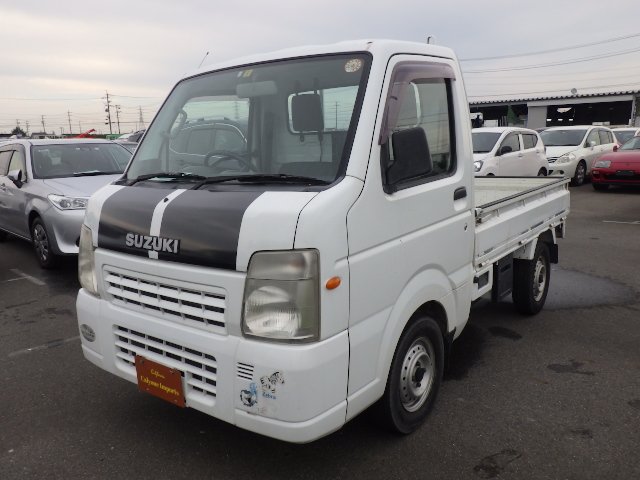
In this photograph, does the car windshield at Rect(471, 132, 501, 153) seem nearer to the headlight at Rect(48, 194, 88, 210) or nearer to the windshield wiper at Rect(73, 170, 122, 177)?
the windshield wiper at Rect(73, 170, 122, 177)

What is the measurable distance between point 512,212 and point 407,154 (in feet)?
6.32

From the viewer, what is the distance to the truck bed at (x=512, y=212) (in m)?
3.57

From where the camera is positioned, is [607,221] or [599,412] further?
[607,221]

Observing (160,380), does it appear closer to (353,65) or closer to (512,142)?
(353,65)

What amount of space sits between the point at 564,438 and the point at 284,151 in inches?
87.5

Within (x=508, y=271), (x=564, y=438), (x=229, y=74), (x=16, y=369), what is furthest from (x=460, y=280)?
(x=16, y=369)

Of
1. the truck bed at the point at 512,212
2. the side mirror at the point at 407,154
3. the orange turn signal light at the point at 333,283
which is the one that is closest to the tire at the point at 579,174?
the truck bed at the point at 512,212

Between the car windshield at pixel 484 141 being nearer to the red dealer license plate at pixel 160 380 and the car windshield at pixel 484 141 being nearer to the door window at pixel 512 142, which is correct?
the door window at pixel 512 142

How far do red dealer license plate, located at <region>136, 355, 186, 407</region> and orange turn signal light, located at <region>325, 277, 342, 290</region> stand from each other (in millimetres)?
867

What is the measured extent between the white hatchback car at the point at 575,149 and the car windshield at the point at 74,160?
11.9 meters

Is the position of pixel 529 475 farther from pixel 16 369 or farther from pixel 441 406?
pixel 16 369

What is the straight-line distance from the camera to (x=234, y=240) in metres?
2.19

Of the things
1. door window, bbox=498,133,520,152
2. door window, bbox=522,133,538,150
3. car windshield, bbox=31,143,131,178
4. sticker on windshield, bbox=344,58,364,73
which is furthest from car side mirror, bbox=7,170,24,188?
door window, bbox=522,133,538,150

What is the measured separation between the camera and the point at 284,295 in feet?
7.02
